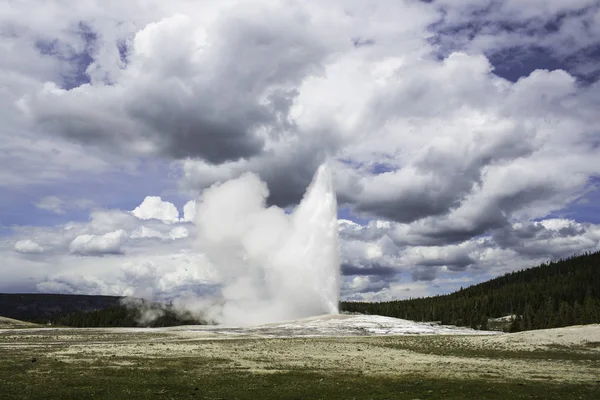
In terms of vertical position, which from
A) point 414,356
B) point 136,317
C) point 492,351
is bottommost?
point 136,317

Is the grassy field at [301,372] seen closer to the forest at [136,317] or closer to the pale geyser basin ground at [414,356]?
the pale geyser basin ground at [414,356]

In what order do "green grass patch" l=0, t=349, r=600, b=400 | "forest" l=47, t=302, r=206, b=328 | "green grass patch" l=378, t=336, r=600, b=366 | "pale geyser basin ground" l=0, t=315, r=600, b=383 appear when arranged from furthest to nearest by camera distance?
"forest" l=47, t=302, r=206, b=328
"green grass patch" l=378, t=336, r=600, b=366
"pale geyser basin ground" l=0, t=315, r=600, b=383
"green grass patch" l=0, t=349, r=600, b=400

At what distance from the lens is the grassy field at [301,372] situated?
70.7ft

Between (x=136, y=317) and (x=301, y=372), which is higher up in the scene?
(x=301, y=372)

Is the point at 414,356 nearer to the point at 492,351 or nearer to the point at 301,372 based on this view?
the point at 492,351

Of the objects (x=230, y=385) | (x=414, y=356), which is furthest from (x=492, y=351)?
(x=230, y=385)

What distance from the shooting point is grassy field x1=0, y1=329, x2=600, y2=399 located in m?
21.5

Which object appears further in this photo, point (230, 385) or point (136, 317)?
point (136, 317)

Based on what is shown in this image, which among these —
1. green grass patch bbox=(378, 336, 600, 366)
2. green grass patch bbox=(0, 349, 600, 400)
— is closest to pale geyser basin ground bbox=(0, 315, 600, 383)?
green grass patch bbox=(378, 336, 600, 366)


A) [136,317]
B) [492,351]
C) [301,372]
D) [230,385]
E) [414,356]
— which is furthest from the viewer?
[136,317]

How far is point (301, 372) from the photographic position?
28.5m

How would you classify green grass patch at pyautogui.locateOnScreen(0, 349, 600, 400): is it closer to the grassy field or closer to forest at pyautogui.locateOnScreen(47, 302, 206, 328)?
the grassy field

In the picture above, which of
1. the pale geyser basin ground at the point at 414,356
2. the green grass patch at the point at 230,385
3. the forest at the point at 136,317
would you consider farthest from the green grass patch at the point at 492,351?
the forest at the point at 136,317

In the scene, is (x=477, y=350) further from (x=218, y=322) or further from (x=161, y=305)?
(x=161, y=305)
